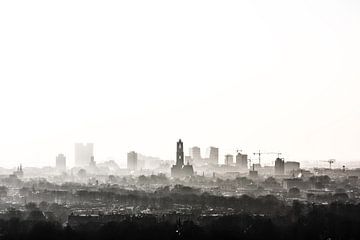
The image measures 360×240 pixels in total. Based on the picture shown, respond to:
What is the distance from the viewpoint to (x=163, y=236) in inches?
3086

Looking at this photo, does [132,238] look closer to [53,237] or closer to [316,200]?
[53,237]

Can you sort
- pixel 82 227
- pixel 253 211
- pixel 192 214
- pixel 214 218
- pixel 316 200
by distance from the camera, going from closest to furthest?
pixel 82 227, pixel 214 218, pixel 192 214, pixel 253 211, pixel 316 200

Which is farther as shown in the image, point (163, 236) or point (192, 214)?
point (192, 214)

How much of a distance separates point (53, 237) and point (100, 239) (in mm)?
5038

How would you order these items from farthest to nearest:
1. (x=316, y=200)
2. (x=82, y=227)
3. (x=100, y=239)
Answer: (x=316, y=200) → (x=82, y=227) → (x=100, y=239)

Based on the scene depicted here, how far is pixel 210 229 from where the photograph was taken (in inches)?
3302

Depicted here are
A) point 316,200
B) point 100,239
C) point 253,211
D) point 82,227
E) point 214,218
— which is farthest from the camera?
point 316,200

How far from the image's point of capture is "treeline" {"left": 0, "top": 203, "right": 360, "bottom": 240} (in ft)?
256

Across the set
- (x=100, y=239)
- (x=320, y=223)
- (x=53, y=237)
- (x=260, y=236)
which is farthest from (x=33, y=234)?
(x=320, y=223)

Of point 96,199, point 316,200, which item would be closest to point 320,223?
point 316,200

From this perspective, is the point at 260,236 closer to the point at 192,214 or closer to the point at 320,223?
the point at 320,223

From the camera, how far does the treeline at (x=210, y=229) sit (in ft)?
256

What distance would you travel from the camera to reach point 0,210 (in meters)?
112

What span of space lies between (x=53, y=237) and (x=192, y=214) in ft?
97.4
